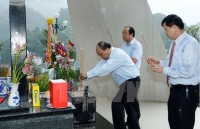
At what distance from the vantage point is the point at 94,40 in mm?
5645

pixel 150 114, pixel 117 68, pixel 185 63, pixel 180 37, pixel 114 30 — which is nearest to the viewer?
pixel 185 63

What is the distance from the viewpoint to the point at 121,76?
3281 mm

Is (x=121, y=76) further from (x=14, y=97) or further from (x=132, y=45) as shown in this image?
(x=14, y=97)

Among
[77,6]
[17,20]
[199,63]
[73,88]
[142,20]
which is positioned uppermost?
[77,6]

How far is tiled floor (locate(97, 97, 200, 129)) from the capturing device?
152 inches

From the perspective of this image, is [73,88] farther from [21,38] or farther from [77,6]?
[77,6]

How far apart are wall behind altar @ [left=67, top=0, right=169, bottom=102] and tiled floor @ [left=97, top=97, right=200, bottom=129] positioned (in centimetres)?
31

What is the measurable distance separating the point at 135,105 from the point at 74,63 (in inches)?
51.7

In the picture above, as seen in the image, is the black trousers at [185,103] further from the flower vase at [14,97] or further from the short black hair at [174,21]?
the flower vase at [14,97]

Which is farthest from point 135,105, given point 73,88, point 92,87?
point 92,87

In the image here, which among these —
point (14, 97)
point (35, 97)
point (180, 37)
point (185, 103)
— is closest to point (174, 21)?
point (180, 37)

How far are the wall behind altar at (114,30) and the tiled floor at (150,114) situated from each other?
1.02 ft

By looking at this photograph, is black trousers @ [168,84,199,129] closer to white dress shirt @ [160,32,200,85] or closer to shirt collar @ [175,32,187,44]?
white dress shirt @ [160,32,200,85]

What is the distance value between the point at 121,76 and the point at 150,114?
1.46 meters
